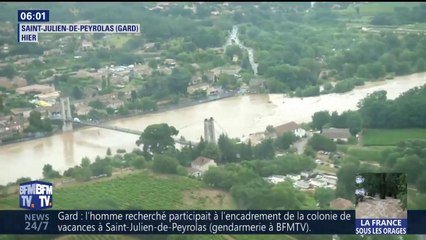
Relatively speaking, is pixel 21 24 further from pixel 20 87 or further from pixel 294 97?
pixel 294 97

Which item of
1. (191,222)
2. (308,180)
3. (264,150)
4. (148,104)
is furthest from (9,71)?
(308,180)

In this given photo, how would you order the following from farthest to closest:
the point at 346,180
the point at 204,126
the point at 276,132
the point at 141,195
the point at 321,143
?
the point at 204,126 < the point at 276,132 < the point at 321,143 < the point at 141,195 < the point at 346,180

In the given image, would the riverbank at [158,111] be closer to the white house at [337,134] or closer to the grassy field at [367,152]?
the white house at [337,134]

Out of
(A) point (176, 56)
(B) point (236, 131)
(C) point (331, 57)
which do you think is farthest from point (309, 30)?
(B) point (236, 131)

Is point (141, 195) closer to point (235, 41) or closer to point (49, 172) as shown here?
point (49, 172)

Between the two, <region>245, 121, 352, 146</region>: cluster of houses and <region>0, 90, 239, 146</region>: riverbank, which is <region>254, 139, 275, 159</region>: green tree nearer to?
<region>245, 121, 352, 146</region>: cluster of houses

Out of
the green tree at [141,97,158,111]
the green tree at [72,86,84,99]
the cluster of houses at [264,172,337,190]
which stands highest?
the green tree at [72,86,84,99]

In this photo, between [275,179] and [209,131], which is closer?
[275,179]

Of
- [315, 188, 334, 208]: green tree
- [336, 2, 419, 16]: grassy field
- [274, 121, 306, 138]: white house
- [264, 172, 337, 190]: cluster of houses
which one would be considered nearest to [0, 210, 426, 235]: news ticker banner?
[315, 188, 334, 208]: green tree
